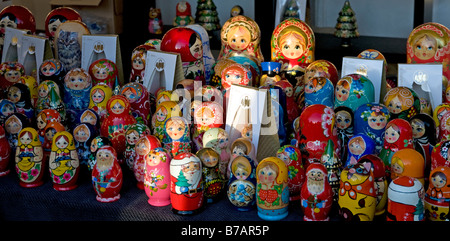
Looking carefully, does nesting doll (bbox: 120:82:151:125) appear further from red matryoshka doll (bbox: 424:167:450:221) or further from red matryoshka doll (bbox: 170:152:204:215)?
red matryoshka doll (bbox: 424:167:450:221)

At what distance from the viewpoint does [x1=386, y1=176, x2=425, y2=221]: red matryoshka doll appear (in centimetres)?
229

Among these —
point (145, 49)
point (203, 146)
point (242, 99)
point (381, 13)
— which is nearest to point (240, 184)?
point (203, 146)

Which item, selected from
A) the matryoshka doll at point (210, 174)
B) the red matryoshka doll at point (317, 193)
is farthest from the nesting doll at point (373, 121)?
the matryoshka doll at point (210, 174)

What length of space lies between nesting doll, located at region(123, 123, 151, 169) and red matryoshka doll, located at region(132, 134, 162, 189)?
0.34 feet

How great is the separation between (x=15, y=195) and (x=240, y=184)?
1.18 m

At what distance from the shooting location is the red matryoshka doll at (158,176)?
264cm

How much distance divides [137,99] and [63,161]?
60cm

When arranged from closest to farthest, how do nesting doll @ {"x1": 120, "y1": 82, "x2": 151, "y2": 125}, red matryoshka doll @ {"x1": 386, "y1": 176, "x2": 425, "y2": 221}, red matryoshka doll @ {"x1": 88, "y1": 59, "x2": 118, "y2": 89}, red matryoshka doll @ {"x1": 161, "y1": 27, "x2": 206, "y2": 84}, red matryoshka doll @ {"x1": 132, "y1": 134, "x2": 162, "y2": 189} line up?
red matryoshka doll @ {"x1": 386, "y1": 176, "x2": 425, "y2": 221} < red matryoshka doll @ {"x1": 132, "y1": 134, "x2": 162, "y2": 189} < nesting doll @ {"x1": 120, "y1": 82, "x2": 151, "y2": 125} < red matryoshka doll @ {"x1": 88, "y1": 59, "x2": 118, "y2": 89} < red matryoshka doll @ {"x1": 161, "y1": 27, "x2": 206, "y2": 84}

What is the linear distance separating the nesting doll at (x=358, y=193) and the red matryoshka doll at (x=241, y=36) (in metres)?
1.75

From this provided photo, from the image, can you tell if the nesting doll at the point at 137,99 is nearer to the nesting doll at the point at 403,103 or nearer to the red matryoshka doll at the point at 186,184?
the red matryoshka doll at the point at 186,184

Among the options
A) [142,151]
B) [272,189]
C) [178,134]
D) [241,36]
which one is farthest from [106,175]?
[241,36]


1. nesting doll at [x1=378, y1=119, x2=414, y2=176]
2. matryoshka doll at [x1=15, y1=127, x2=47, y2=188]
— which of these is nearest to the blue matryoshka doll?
nesting doll at [x1=378, y1=119, x2=414, y2=176]

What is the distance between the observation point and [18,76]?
3.79 m

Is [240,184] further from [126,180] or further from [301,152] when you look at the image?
[126,180]
